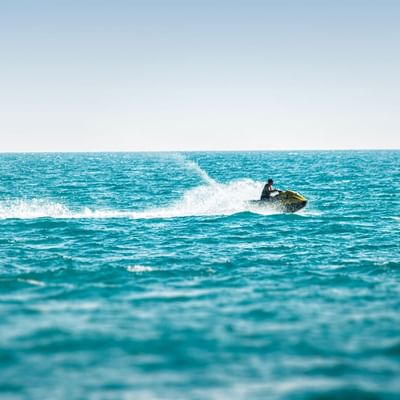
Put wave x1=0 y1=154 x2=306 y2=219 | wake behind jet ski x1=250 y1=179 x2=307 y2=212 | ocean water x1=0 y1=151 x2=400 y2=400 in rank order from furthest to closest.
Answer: wave x1=0 y1=154 x2=306 y2=219
wake behind jet ski x1=250 y1=179 x2=307 y2=212
ocean water x1=0 y1=151 x2=400 y2=400

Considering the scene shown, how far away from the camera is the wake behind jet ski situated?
96.2 feet

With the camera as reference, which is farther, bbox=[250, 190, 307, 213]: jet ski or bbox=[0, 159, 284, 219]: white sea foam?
bbox=[0, 159, 284, 219]: white sea foam

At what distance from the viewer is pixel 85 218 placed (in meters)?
29.6

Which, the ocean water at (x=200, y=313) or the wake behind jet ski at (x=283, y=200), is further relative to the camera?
the wake behind jet ski at (x=283, y=200)

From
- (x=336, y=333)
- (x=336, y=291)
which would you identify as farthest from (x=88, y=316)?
(x=336, y=291)

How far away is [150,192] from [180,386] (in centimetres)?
3964

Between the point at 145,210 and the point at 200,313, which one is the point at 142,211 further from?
the point at 200,313

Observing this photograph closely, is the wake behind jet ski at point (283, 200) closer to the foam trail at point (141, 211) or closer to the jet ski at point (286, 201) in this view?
the jet ski at point (286, 201)

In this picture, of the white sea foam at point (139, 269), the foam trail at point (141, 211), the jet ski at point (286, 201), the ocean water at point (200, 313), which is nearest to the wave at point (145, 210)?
the foam trail at point (141, 211)

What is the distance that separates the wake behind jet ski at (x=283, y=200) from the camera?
29.3 meters

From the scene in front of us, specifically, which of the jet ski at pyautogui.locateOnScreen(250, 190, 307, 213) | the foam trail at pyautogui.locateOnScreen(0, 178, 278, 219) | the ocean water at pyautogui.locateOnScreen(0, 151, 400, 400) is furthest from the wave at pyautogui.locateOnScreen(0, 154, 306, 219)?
the ocean water at pyautogui.locateOnScreen(0, 151, 400, 400)

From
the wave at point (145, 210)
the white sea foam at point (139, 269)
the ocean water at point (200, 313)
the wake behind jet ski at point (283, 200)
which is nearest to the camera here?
the ocean water at point (200, 313)

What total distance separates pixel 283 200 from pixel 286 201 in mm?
184

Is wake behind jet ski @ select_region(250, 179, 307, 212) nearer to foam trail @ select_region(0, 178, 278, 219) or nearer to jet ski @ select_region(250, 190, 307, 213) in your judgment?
jet ski @ select_region(250, 190, 307, 213)
